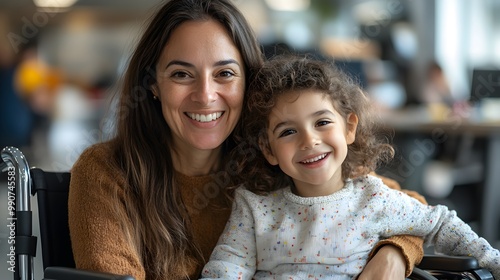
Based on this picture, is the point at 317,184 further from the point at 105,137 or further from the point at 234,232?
the point at 105,137

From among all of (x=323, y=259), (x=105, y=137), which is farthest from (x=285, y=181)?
(x=105, y=137)

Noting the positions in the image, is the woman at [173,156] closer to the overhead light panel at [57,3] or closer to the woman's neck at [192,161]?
the woman's neck at [192,161]

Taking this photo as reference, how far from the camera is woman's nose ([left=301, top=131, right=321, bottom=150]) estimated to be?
155cm

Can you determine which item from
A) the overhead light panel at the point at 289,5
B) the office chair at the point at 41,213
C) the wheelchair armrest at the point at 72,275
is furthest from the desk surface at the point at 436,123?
the overhead light panel at the point at 289,5

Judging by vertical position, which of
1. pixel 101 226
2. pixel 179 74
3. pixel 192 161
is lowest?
pixel 101 226

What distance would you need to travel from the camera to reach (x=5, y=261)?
3.37 m

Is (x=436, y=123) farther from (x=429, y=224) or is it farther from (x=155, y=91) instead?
(x=155, y=91)

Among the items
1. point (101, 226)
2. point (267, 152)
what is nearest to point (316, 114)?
point (267, 152)

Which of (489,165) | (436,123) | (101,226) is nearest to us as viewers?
(101,226)

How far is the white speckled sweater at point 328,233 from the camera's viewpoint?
159 cm

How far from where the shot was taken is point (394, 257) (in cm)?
156

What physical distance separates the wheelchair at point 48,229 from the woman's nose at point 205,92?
15.3 inches

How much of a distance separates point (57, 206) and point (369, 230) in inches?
30.1

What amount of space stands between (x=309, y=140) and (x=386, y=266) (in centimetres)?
33
